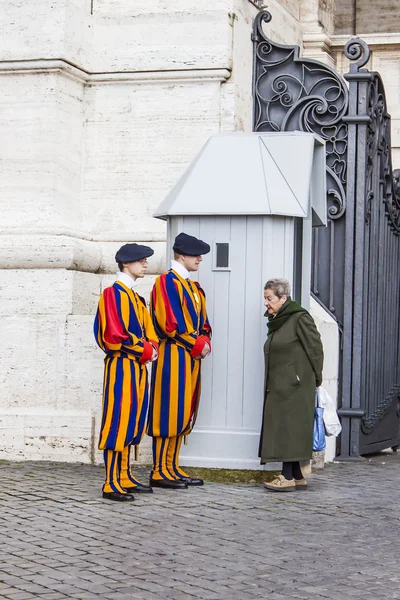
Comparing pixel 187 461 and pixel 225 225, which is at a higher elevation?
pixel 225 225

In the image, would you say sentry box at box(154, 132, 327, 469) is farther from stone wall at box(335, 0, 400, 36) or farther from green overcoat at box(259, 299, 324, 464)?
stone wall at box(335, 0, 400, 36)

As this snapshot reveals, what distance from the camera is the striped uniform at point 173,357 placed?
26.4 feet

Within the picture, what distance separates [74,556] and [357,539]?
1.54 meters

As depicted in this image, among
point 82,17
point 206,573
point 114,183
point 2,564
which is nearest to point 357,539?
point 206,573

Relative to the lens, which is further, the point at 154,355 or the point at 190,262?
the point at 190,262

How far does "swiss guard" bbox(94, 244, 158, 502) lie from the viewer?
7578 mm

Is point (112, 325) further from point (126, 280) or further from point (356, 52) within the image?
point (356, 52)

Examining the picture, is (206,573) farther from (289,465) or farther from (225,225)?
(225,225)

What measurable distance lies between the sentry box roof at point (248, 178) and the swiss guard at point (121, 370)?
3.31ft

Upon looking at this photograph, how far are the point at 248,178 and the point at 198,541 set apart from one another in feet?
10.1

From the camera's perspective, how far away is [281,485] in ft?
26.7

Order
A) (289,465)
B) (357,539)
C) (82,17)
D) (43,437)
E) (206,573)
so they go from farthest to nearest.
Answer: (82,17) → (43,437) → (289,465) → (357,539) → (206,573)

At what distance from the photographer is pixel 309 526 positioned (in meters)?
6.88

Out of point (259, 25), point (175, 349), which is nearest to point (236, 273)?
point (175, 349)
